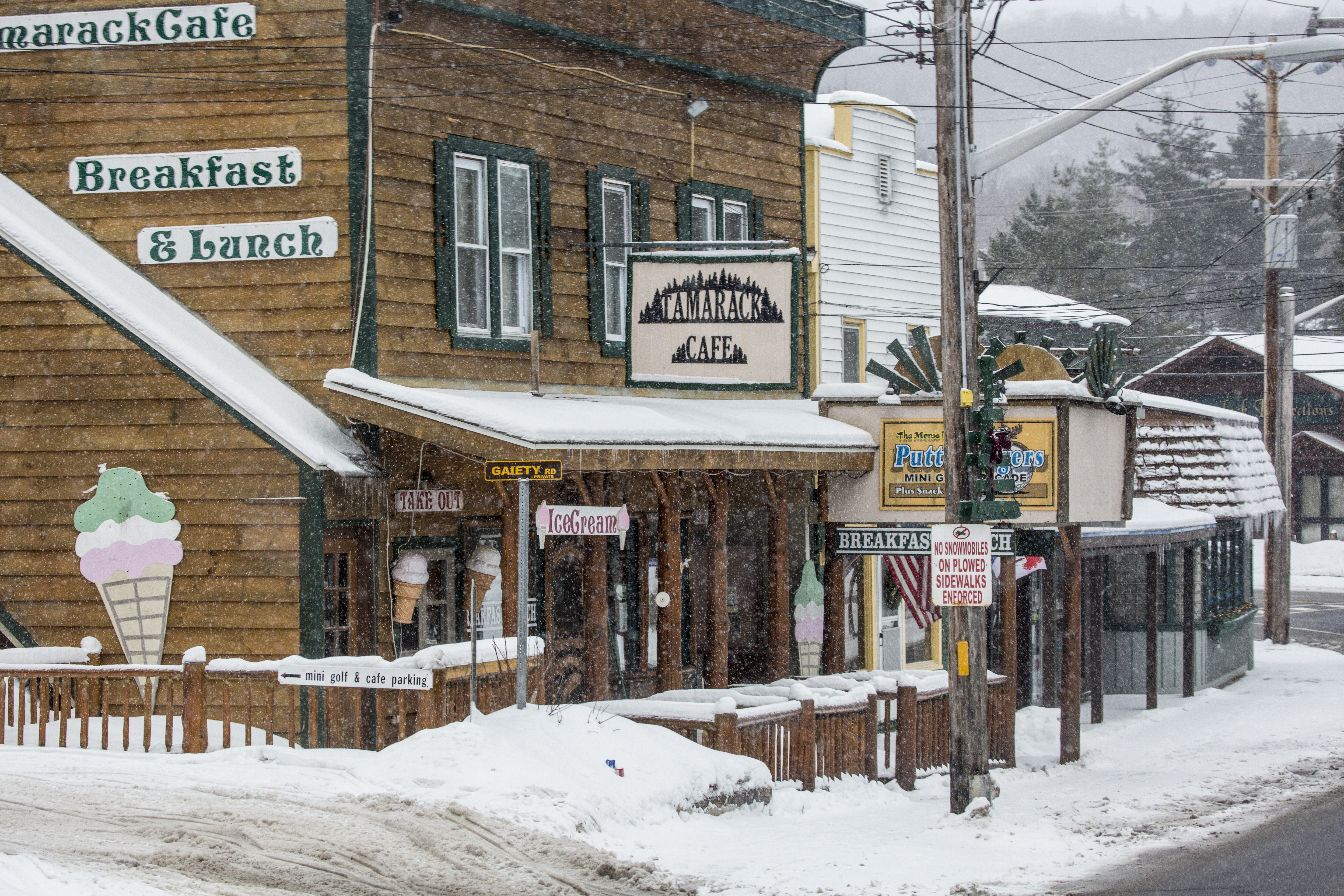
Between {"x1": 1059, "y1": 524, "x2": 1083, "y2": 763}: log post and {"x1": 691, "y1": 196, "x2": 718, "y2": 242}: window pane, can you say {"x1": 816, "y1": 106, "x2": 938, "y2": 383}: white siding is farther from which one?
{"x1": 1059, "y1": 524, "x2": 1083, "y2": 763}: log post

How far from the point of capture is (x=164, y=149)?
51.7 ft

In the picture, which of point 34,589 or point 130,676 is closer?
point 130,676

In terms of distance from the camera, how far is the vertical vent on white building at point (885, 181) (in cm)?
2716

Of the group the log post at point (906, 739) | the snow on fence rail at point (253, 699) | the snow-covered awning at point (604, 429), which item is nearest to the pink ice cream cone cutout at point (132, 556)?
the snow on fence rail at point (253, 699)

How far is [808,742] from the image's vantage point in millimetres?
A: 14602

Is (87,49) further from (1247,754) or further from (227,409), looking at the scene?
(1247,754)

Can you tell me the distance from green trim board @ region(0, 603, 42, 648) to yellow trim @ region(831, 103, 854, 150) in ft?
53.0

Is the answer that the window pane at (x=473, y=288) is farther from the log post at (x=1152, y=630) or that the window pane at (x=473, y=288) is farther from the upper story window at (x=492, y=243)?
the log post at (x=1152, y=630)

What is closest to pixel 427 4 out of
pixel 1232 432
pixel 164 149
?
pixel 164 149

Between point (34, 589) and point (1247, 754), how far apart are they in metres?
13.7

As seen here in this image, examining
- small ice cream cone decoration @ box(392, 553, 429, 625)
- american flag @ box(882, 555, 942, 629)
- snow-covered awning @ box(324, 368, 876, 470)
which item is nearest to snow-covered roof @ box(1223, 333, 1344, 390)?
american flag @ box(882, 555, 942, 629)

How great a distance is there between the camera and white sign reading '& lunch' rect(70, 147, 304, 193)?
15.5 metres

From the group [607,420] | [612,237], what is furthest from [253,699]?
[612,237]

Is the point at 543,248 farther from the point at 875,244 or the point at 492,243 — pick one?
the point at 875,244
